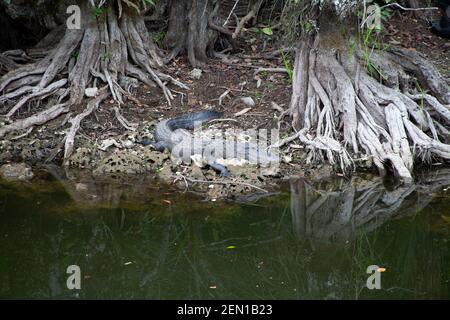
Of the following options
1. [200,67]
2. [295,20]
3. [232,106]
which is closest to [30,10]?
[200,67]

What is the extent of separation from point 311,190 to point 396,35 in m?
3.90

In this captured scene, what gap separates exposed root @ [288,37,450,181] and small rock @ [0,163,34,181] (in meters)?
2.82

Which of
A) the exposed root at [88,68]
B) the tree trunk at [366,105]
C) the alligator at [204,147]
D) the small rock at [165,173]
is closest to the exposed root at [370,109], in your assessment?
the tree trunk at [366,105]

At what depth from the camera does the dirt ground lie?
656 cm

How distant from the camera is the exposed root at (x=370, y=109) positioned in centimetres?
662

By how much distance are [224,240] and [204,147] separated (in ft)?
5.99

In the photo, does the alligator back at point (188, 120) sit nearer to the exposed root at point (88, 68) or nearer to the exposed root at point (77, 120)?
the exposed root at point (88, 68)

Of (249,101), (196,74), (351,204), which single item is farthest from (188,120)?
(351,204)

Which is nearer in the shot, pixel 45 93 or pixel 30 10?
pixel 45 93

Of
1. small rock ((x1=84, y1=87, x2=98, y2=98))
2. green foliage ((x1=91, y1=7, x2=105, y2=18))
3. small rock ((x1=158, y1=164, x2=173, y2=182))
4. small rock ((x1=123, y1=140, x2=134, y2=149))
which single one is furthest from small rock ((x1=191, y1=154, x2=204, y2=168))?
green foliage ((x1=91, y1=7, x2=105, y2=18))

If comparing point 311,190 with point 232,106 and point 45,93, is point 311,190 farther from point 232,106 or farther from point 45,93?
point 45,93

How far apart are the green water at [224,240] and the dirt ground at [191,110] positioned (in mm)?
281

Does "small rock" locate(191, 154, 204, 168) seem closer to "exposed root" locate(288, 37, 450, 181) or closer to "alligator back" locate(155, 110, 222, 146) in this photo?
"alligator back" locate(155, 110, 222, 146)

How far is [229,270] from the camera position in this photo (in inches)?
191
